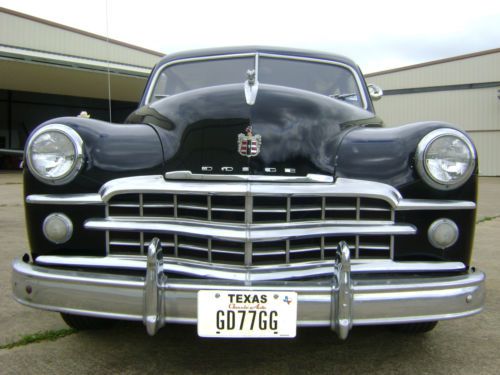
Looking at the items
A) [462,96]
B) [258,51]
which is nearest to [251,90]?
[258,51]

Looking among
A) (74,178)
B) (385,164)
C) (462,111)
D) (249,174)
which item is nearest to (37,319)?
(74,178)

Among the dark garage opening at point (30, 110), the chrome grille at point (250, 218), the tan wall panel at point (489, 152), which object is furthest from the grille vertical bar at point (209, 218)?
the dark garage opening at point (30, 110)

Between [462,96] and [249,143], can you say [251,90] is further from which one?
[462,96]

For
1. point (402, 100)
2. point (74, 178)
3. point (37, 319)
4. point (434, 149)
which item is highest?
point (402, 100)

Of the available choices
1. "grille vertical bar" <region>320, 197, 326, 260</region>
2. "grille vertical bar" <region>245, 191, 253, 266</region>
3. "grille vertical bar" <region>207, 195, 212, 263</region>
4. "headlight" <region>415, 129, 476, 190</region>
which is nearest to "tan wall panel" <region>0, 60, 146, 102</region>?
"grille vertical bar" <region>207, 195, 212, 263</region>

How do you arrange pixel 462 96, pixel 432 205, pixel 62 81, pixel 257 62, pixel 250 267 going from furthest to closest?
pixel 462 96
pixel 62 81
pixel 257 62
pixel 432 205
pixel 250 267

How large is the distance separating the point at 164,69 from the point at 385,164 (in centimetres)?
216

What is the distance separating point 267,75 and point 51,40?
16.9 m

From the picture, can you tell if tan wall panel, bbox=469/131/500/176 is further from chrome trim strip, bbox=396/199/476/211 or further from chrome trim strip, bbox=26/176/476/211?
chrome trim strip, bbox=26/176/476/211

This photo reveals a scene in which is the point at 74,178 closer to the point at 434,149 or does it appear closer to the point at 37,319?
the point at 37,319

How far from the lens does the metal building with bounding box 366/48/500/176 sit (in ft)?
65.5

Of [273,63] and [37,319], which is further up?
[273,63]

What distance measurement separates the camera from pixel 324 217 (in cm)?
201

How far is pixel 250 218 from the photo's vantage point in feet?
6.37
